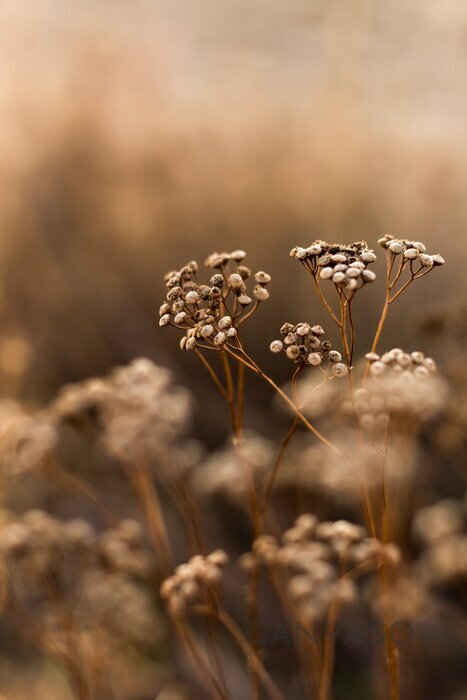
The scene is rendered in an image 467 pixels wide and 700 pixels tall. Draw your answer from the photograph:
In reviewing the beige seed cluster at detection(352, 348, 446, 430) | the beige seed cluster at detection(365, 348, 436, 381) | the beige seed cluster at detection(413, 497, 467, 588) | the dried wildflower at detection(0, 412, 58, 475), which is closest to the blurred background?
the beige seed cluster at detection(413, 497, 467, 588)

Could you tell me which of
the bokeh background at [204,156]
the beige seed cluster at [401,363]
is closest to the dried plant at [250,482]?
the beige seed cluster at [401,363]

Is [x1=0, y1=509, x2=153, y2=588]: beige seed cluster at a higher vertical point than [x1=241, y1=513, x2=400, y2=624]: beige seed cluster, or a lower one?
higher

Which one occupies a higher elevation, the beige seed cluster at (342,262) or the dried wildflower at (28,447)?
the dried wildflower at (28,447)

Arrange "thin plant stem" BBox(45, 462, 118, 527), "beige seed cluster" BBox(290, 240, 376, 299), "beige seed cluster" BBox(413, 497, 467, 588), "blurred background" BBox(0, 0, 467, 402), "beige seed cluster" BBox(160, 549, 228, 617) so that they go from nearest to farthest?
"beige seed cluster" BBox(290, 240, 376, 299) < "beige seed cluster" BBox(160, 549, 228, 617) < "thin plant stem" BBox(45, 462, 118, 527) < "beige seed cluster" BBox(413, 497, 467, 588) < "blurred background" BBox(0, 0, 467, 402)

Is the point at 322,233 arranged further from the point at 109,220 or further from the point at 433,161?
the point at 109,220

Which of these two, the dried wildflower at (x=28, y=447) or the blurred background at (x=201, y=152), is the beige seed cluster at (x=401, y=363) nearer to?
the dried wildflower at (x=28, y=447)

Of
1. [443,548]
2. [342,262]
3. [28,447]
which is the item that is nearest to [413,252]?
[342,262]

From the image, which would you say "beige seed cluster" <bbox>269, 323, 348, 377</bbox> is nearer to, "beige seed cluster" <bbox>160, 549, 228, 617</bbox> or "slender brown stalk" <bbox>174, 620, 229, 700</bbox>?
"beige seed cluster" <bbox>160, 549, 228, 617</bbox>
